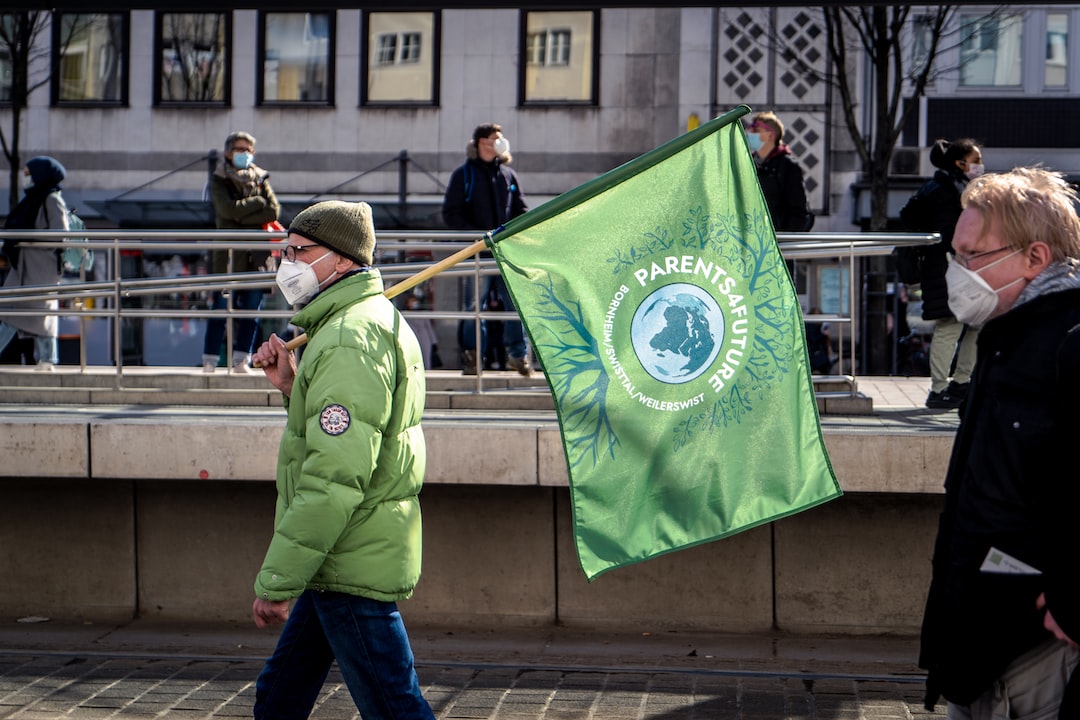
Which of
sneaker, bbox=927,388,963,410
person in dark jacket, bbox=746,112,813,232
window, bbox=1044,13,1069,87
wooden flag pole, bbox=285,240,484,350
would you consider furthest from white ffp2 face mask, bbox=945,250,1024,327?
window, bbox=1044,13,1069,87

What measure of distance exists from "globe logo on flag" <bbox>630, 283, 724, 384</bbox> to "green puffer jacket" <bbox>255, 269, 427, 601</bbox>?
2.57ft

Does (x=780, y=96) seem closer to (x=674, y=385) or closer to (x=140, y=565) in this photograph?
(x=140, y=565)

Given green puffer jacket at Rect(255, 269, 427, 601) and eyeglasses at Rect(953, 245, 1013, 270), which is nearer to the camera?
eyeglasses at Rect(953, 245, 1013, 270)

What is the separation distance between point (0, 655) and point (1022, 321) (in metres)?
5.69

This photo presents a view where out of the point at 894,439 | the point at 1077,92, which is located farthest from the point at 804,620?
the point at 1077,92

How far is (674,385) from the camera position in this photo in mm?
4602

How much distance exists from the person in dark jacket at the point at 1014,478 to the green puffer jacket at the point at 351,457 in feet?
4.99

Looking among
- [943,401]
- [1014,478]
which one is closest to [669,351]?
[1014,478]

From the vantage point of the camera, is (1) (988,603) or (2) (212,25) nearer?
(1) (988,603)

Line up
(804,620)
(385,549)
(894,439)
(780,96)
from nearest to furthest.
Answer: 1. (385,549)
2. (894,439)
3. (804,620)
4. (780,96)

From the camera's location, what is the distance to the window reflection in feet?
76.0

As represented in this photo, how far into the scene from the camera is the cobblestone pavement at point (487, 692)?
20.3 ft

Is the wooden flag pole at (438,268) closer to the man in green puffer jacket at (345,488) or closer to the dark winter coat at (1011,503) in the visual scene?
the man in green puffer jacket at (345,488)

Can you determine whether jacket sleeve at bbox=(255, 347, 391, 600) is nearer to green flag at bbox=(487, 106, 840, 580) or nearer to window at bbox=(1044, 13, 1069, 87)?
green flag at bbox=(487, 106, 840, 580)
